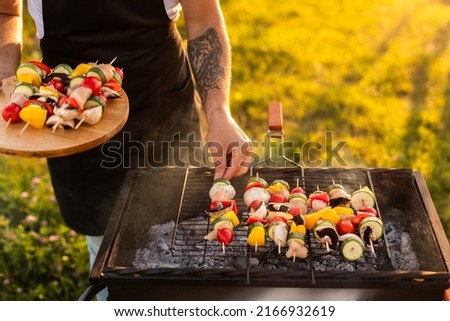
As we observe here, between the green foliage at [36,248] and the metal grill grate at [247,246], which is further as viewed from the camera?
the green foliage at [36,248]

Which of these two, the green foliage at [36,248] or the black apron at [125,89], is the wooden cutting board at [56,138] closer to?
the black apron at [125,89]

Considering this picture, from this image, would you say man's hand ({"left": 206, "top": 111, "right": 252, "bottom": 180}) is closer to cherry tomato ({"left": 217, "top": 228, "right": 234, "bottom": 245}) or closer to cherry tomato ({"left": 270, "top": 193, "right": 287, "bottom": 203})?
cherry tomato ({"left": 270, "top": 193, "right": 287, "bottom": 203})

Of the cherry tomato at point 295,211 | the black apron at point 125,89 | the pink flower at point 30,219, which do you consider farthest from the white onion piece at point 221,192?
the pink flower at point 30,219

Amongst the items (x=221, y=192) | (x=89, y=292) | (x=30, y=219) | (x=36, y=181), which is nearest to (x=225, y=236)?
(x=221, y=192)

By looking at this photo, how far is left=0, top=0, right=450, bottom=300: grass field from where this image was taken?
14.9 feet

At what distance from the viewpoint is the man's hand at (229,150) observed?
289 centimetres

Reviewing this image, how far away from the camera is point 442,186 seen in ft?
17.0

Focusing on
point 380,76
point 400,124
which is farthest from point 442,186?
point 380,76

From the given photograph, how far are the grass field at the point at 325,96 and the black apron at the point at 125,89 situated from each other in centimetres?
87

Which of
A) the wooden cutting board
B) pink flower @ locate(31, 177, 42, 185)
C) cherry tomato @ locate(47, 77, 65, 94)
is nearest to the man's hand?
the wooden cutting board

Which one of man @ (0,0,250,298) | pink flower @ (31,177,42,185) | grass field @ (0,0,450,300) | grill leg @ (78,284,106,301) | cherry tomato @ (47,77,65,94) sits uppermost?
grass field @ (0,0,450,300)

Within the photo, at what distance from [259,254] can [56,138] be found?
1.03 m

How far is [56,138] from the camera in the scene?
2.58m
